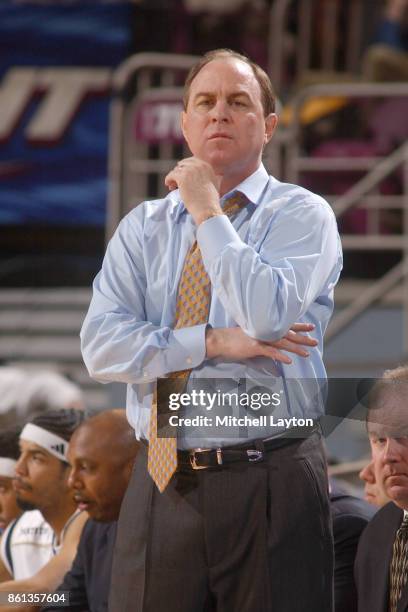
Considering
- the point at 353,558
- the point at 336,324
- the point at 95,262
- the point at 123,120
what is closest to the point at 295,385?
the point at 353,558

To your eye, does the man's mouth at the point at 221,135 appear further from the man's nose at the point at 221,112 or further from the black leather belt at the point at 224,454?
the black leather belt at the point at 224,454

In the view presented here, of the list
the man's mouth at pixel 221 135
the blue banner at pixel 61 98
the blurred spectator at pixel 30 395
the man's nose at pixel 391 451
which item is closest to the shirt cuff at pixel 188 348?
the man's mouth at pixel 221 135

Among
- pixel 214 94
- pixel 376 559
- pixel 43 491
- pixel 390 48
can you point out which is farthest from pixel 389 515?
pixel 390 48

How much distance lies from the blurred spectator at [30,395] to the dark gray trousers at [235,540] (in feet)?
9.10

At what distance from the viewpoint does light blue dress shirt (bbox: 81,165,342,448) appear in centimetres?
213

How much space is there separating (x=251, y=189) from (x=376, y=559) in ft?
3.05

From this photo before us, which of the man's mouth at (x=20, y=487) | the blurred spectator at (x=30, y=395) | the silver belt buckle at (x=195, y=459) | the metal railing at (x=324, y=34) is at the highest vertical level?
the metal railing at (x=324, y=34)

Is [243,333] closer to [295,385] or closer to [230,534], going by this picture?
[295,385]

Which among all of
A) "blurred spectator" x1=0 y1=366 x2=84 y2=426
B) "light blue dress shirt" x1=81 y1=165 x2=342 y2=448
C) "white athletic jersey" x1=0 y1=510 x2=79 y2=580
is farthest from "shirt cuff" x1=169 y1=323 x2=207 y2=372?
"blurred spectator" x1=0 y1=366 x2=84 y2=426

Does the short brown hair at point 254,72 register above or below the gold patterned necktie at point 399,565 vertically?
above

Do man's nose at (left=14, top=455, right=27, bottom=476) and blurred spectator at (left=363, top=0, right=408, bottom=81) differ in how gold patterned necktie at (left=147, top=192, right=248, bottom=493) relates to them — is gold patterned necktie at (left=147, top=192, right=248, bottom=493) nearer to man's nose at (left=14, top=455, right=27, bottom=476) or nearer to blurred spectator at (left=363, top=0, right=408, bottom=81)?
man's nose at (left=14, top=455, right=27, bottom=476)

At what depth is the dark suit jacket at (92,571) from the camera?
117 inches

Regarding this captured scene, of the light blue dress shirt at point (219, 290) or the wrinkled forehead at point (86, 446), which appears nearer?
the light blue dress shirt at point (219, 290)

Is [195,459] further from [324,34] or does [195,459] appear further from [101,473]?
[324,34]
